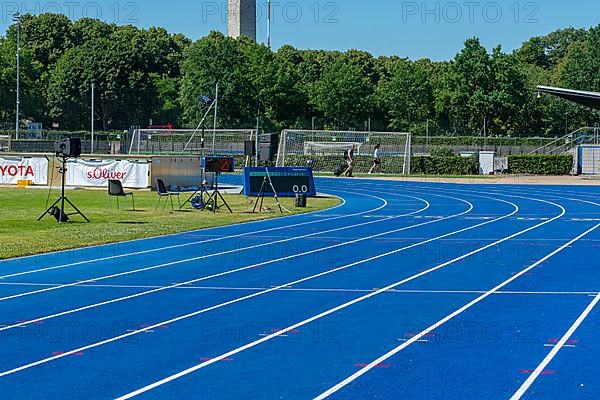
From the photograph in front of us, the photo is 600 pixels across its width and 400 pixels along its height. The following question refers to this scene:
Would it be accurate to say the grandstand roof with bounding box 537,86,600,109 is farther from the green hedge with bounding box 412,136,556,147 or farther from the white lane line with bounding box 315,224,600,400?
the white lane line with bounding box 315,224,600,400

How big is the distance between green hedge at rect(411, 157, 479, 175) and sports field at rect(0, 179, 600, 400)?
32886 mm

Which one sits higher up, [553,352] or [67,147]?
[67,147]

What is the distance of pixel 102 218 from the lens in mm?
24359

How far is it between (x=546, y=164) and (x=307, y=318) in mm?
46052

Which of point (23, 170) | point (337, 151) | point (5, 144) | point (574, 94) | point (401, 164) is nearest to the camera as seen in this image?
point (23, 170)

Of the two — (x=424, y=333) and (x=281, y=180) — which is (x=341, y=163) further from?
(x=424, y=333)

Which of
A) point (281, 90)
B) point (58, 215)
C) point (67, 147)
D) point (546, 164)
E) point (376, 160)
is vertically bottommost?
point (58, 215)

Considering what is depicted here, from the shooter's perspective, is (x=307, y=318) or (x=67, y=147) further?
(x=67, y=147)

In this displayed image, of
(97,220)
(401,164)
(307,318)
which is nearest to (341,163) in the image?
(401,164)

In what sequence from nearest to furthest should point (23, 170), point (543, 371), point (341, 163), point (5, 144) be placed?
1. point (543, 371)
2. point (23, 170)
3. point (341, 163)
4. point (5, 144)

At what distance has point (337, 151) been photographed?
56.0 m

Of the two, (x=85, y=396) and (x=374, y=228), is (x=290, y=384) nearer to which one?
(x=85, y=396)

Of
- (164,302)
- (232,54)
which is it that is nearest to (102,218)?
(164,302)

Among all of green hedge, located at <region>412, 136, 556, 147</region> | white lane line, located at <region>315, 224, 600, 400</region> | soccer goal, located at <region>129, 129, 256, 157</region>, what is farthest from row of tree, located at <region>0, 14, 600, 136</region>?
white lane line, located at <region>315, 224, 600, 400</region>
